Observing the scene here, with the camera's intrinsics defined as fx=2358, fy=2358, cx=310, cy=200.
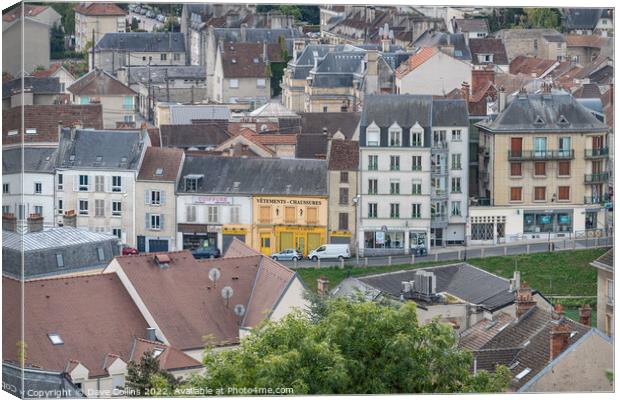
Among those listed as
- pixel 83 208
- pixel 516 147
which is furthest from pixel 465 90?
pixel 83 208

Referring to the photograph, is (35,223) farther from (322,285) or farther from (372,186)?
(372,186)

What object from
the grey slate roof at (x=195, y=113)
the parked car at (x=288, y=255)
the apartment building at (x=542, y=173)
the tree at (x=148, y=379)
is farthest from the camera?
the grey slate roof at (x=195, y=113)

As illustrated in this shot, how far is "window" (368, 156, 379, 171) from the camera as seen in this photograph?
27234mm

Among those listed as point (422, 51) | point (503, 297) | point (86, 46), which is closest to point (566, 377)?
point (503, 297)

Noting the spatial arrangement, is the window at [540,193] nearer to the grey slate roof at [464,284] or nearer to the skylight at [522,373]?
the grey slate roof at [464,284]

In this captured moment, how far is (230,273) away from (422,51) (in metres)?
15.5

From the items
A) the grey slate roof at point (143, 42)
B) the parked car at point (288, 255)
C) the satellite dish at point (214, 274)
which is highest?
the grey slate roof at point (143, 42)

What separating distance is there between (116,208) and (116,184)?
1.56 feet

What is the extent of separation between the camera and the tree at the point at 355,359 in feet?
65.7

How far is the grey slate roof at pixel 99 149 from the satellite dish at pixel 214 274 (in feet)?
9.17

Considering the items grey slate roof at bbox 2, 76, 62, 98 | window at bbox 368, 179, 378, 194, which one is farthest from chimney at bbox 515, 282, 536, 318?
grey slate roof at bbox 2, 76, 62, 98

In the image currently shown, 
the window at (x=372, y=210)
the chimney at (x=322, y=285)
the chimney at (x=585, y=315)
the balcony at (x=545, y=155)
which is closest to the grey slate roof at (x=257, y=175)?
the window at (x=372, y=210)

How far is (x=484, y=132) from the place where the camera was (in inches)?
1102

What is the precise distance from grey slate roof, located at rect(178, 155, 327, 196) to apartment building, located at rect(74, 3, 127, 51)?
209cm
